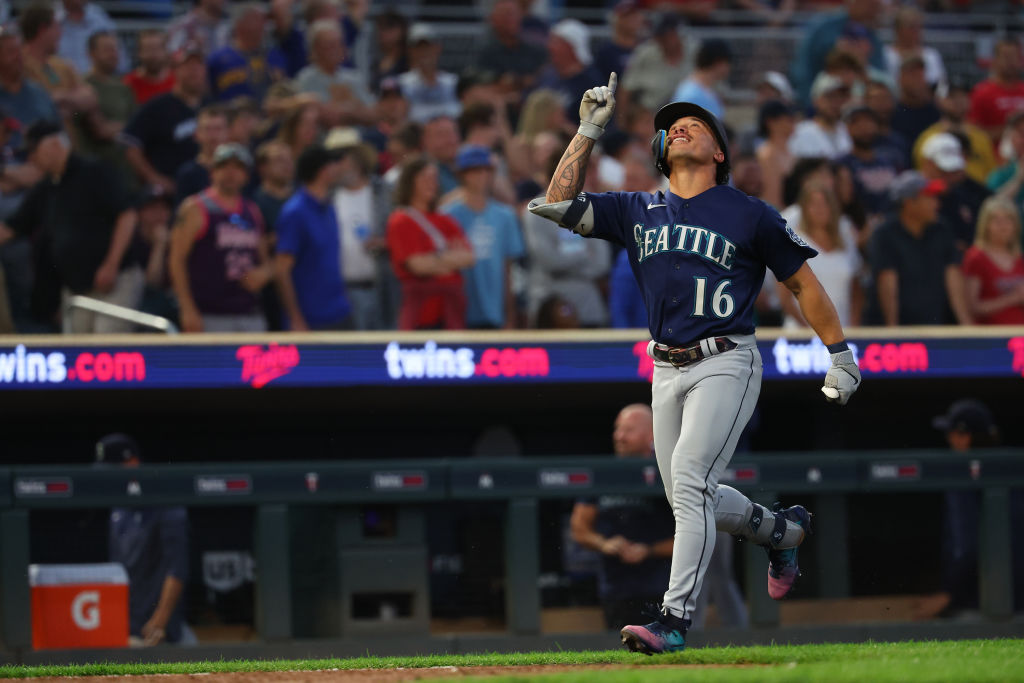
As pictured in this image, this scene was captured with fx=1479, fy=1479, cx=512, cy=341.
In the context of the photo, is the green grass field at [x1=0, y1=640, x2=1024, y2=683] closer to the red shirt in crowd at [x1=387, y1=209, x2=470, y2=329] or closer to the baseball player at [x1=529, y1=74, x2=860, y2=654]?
the baseball player at [x1=529, y1=74, x2=860, y2=654]

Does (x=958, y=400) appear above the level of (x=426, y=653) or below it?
above

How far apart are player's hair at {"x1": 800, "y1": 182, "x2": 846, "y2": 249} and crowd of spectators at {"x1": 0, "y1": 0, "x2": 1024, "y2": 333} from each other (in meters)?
0.01

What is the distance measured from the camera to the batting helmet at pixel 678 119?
5.39 meters

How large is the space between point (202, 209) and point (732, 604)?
3.86m

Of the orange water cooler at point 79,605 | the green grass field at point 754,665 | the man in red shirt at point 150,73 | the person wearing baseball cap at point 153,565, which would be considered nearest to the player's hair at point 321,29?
the man in red shirt at point 150,73

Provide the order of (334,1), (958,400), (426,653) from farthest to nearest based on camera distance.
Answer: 1. (334,1)
2. (958,400)
3. (426,653)

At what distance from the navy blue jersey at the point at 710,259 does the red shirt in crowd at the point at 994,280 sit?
485cm

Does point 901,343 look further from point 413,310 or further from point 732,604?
point 413,310

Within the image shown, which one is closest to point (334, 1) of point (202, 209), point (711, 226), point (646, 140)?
point (646, 140)

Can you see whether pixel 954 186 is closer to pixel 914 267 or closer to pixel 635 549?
pixel 914 267

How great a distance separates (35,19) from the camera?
10.0m

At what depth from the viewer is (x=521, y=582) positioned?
8203 mm

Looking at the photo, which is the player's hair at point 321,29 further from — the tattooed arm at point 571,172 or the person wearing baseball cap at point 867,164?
the tattooed arm at point 571,172

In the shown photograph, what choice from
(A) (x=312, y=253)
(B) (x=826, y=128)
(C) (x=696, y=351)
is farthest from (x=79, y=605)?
(B) (x=826, y=128)
